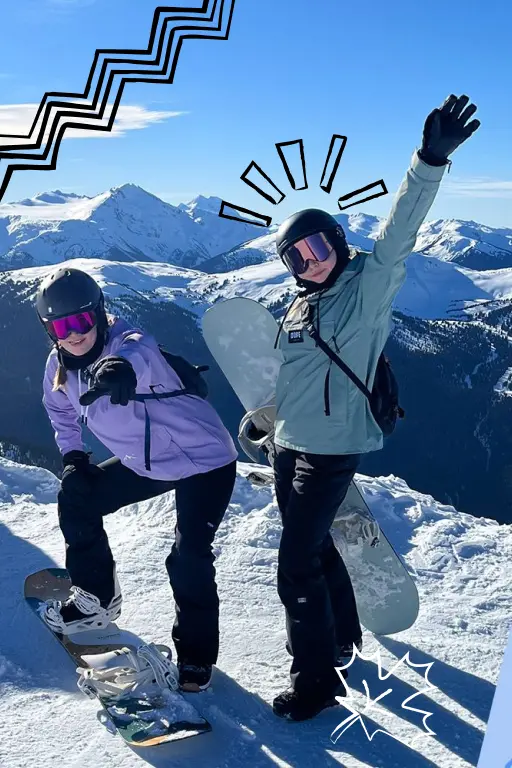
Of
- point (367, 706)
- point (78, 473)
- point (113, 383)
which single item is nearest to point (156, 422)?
point (113, 383)

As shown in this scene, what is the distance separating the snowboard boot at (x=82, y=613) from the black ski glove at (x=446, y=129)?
2.97m

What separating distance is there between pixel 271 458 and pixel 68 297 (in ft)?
5.20

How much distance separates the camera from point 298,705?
3516mm

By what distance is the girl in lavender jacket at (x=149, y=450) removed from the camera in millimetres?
3570

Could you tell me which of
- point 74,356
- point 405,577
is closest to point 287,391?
point 74,356

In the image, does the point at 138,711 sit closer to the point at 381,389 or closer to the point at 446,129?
the point at 381,389

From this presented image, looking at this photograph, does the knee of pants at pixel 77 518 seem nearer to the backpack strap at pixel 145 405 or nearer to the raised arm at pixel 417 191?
the backpack strap at pixel 145 405

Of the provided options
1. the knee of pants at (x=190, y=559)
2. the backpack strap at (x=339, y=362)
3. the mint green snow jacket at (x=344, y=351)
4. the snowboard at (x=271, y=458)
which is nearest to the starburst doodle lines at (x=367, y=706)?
the snowboard at (x=271, y=458)

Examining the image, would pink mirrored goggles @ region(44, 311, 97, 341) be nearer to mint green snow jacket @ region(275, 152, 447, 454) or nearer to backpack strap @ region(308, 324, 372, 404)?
mint green snow jacket @ region(275, 152, 447, 454)

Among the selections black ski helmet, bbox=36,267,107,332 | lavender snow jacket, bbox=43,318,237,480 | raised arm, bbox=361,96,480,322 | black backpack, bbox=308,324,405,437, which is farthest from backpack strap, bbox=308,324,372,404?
black ski helmet, bbox=36,267,107,332

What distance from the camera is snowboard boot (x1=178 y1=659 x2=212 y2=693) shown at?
12.3 feet

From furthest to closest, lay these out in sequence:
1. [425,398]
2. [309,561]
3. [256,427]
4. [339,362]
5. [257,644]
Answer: [425,398]
[256,427]
[257,644]
[309,561]
[339,362]

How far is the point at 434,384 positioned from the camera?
435ft

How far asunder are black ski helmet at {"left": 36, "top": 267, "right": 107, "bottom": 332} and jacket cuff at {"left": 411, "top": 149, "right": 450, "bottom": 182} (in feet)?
5.68
